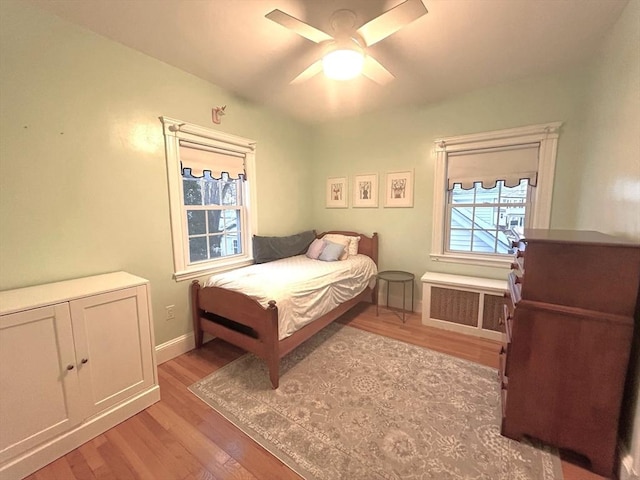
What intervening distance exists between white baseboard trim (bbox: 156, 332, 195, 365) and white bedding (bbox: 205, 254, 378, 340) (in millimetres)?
592

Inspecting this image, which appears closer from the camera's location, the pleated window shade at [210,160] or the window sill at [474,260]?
the pleated window shade at [210,160]

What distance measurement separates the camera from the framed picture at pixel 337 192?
12.8 ft

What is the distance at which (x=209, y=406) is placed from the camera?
6.01 feet

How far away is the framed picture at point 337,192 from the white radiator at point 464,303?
62.1 inches

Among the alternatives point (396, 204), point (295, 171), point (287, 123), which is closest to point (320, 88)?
point (287, 123)

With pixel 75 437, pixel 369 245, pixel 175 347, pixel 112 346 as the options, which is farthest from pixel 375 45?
pixel 75 437

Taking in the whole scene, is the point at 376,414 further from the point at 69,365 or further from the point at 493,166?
the point at 493,166

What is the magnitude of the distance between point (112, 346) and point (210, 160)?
1.85 m

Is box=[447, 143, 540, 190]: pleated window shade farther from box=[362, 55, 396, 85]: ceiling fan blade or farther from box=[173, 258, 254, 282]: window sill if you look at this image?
box=[173, 258, 254, 282]: window sill

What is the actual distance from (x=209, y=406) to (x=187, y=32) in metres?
2.65

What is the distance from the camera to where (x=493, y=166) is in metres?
2.89

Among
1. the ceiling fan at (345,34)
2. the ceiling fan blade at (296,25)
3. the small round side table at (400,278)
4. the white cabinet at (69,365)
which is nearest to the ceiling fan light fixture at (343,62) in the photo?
the ceiling fan at (345,34)

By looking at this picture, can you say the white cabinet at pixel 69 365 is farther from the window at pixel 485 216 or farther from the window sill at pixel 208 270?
the window at pixel 485 216

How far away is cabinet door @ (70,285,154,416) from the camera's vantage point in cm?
155
